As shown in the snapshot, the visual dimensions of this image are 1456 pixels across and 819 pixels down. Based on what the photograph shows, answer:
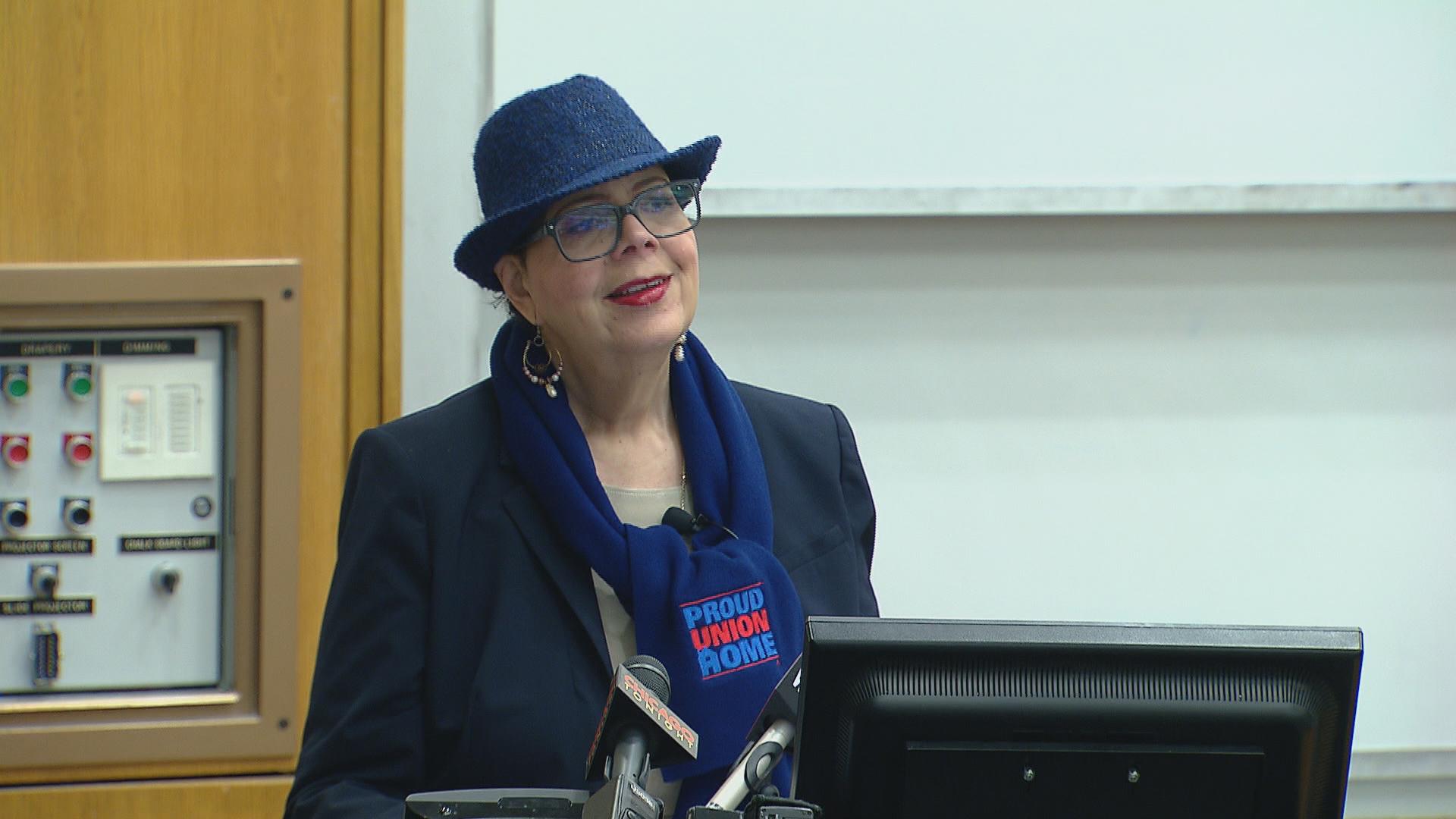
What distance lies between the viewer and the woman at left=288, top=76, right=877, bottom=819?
5.03 feet

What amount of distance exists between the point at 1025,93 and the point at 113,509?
60.7 inches

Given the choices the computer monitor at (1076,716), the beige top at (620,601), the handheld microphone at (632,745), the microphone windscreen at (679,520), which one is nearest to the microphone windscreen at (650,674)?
the handheld microphone at (632,745)

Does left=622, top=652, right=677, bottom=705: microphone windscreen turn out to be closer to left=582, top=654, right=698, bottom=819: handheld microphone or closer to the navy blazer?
left=582, top=654, right=698, bottom=819: handheld microphone

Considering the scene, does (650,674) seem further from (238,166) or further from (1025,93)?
(1025,93)

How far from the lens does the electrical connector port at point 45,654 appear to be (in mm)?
1943

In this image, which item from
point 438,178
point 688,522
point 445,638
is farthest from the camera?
point 438,178

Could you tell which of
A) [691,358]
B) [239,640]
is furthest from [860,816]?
[239,640]

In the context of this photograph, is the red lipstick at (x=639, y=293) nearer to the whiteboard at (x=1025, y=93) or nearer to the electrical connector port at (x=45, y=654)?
the whiteboard at (x=1025, y=93)

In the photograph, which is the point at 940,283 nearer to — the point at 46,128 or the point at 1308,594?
the point at 1308,594

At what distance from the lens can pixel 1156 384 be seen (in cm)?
229

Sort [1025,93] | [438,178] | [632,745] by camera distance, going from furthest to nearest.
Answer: [1025,93], [438,178], [632,745]

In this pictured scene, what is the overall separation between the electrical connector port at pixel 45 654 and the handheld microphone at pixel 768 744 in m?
1.28

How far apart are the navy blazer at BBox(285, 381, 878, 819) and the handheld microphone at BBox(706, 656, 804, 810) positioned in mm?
494

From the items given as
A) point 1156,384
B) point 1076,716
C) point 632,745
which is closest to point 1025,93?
point 1156,384
